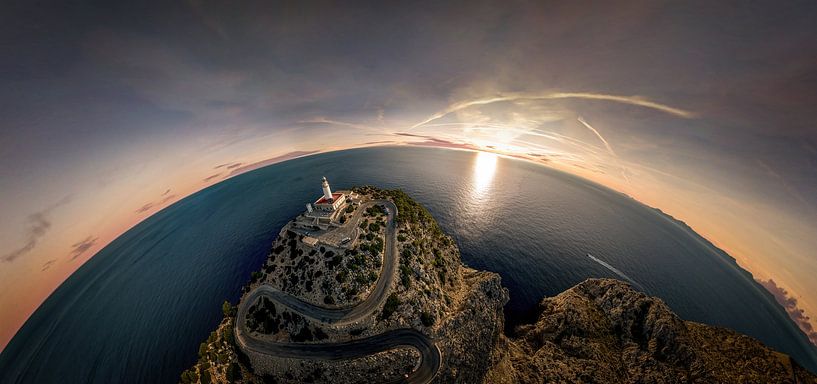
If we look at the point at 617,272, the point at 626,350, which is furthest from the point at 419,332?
the point at 617,272

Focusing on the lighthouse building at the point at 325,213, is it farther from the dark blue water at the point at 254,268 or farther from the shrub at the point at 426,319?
the dark blue water at the point at 254,268

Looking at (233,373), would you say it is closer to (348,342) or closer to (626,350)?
(348,342)

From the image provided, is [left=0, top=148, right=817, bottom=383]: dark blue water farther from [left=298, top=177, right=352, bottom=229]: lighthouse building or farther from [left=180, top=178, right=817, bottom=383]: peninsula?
[left=298, top=177, right=352, bottom=229]: lighthouse building

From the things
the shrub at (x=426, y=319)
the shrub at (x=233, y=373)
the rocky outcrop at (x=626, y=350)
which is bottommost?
the rocky outcrop at (x=626, y=350)

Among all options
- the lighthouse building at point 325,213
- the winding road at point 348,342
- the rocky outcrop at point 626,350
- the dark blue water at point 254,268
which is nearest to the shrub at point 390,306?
the winding road at point 348,342

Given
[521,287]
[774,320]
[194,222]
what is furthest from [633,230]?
[194,222]

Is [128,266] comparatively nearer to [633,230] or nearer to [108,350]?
[108,350]
